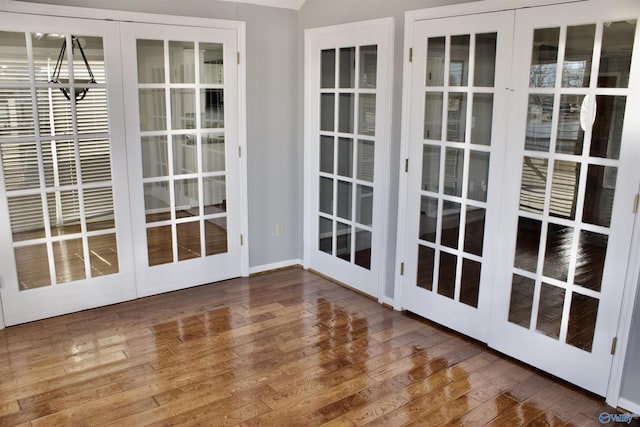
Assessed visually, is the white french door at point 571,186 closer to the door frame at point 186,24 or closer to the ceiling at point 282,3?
the ceiling at point 282,3

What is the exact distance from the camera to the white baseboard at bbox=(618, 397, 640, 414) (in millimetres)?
2724

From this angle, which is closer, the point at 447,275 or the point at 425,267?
the point at 447,275

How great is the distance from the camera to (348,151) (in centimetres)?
428

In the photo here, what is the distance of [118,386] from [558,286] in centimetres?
248

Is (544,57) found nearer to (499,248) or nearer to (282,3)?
(499,248)

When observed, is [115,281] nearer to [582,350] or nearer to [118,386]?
[118,386]

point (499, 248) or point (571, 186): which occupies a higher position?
point (571, 186)

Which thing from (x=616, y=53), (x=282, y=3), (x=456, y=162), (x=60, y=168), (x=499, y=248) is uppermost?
(x=282, y=3)

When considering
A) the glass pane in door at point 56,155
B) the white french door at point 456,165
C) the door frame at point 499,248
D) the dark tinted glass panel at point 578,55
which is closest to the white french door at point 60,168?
the glass pane in door at point 56,155

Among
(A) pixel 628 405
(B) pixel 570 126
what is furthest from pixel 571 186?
(A) pixel 628 405

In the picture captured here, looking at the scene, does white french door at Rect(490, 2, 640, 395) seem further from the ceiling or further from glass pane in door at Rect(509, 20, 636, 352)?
the ceiling

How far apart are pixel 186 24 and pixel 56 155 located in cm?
133

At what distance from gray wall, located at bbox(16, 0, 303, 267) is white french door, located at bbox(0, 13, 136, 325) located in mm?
967

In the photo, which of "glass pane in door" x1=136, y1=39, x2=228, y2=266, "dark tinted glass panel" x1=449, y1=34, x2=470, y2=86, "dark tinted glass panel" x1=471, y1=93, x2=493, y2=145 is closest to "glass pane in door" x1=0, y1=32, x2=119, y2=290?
"glass pane in door" x1=136, y1=39, x2=228, y2=266
